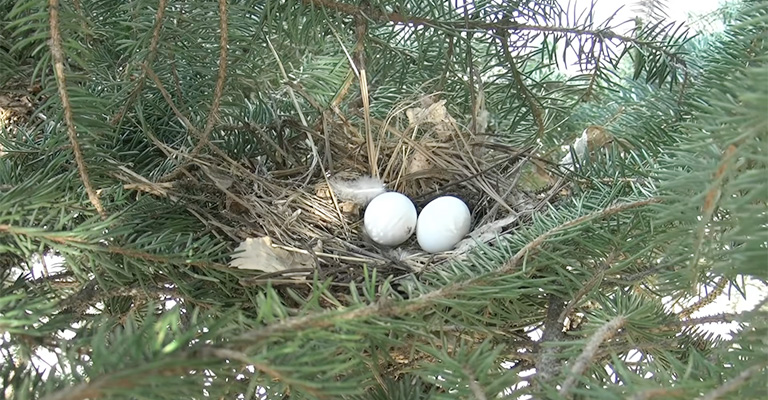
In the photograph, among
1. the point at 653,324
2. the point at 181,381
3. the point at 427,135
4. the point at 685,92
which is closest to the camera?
the point at 181,381

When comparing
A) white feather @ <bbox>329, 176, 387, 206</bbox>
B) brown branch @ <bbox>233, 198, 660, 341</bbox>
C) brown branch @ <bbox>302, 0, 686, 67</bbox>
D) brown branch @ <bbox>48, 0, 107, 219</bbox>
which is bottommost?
brown branch @ <bbox>233, 198, 660, 341</bbox>

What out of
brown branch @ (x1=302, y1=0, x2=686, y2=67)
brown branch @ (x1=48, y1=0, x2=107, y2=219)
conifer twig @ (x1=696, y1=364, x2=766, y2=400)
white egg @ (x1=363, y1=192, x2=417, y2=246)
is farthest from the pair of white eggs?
conifer twig @ (x1=696, y1=364, x2=766, y2=400)

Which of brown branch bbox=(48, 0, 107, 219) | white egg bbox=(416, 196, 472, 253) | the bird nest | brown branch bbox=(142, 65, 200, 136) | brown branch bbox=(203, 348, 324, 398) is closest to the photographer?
brown branch bbox=(203, 348, 324, 398)

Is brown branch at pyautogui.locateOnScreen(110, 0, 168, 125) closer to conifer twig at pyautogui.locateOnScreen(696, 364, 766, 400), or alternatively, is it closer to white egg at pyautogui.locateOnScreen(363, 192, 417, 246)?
white egg at pyautogui.locateOnScreen(363, 192, 417, 246)

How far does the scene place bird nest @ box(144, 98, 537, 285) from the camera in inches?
25.2

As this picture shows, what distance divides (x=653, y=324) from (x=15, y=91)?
2.07 ft

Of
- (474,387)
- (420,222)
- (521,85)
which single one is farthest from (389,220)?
(474,387)

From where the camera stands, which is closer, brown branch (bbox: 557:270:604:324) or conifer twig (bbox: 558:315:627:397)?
conifer twig (bbox: 558:315:627:397)

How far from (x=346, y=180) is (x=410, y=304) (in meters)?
0.50

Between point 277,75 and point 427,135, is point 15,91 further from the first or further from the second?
point 427,135

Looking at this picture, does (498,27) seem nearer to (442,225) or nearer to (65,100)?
Result: (442,225)

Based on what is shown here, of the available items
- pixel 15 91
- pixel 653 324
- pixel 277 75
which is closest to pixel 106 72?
pixel 15 91

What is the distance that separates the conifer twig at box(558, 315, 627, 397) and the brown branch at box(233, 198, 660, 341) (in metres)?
0.08

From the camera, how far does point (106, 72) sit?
635mm
